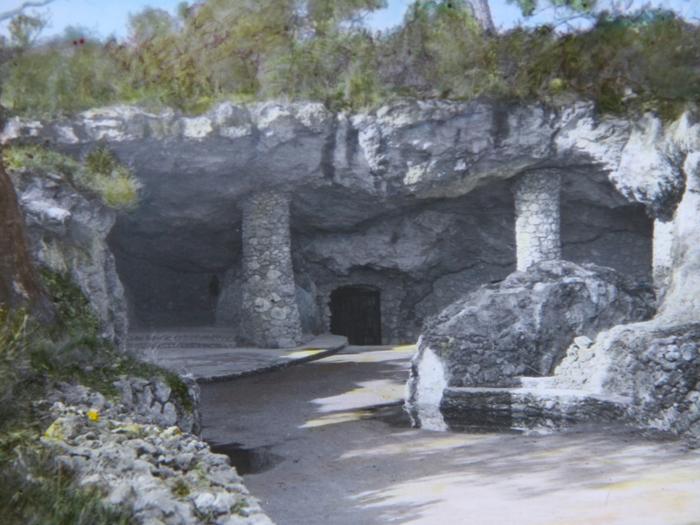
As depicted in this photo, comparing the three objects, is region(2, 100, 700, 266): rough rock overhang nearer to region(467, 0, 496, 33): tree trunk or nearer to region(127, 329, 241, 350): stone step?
region(127, 329, 241, 350): stone step

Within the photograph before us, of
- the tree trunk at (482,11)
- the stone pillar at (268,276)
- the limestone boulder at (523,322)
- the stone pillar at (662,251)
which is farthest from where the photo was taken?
the tree trunk at (482,11)

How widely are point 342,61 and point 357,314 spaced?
6.69m

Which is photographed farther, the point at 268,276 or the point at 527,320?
the point at 268,276

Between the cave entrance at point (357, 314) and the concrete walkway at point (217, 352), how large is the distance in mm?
1713

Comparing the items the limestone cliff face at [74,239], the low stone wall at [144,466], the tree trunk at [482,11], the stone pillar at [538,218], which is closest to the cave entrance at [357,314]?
the stone pillar at [538,218]

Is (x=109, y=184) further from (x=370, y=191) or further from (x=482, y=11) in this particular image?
(x=482, y=11)

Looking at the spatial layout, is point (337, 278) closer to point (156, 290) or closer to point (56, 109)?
point (156, 290)

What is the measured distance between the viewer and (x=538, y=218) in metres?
17.2

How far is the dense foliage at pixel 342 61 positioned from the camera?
1612 centimetres

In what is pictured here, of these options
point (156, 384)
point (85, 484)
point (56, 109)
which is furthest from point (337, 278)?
point (85, 484)

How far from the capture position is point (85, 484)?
214 inches

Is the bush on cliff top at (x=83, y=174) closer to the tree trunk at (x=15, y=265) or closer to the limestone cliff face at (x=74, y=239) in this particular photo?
the limestone cliff face at (x=74, y=239)

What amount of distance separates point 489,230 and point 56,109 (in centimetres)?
926

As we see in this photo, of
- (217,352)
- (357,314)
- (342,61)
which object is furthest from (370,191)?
(357,314)
